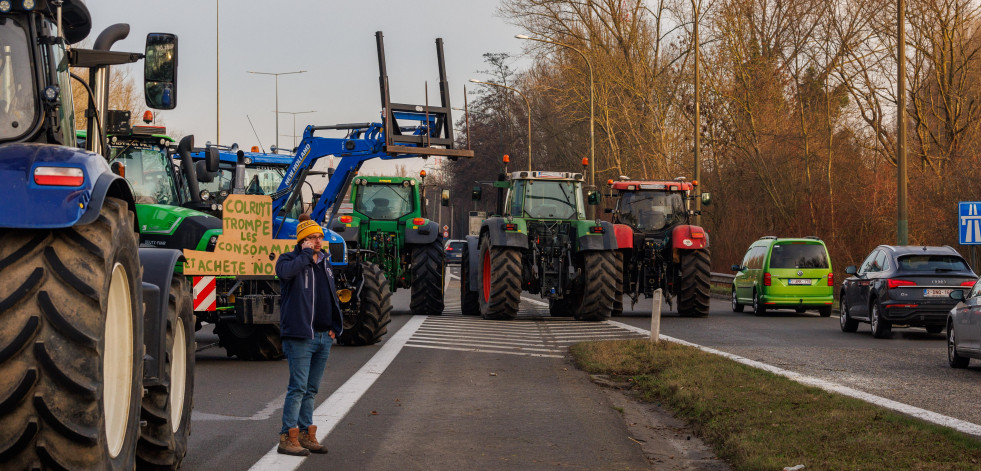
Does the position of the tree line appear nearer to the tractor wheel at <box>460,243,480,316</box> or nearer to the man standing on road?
the tractor wheel at <box>460,243,480,316</box>

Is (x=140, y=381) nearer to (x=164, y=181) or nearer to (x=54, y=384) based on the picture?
(x=54, y=384)

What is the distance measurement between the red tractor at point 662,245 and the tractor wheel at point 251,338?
10940 mm

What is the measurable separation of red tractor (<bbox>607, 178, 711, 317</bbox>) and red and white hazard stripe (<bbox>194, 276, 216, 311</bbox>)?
1204 centimetres

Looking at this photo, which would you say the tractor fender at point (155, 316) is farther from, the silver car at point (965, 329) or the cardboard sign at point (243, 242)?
the silver car at point (965, 329)

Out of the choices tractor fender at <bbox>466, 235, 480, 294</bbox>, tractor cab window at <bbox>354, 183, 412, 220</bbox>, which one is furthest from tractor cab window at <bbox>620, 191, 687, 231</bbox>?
tractor cab window at <bbox>354, 183, 412, 220</bbox>

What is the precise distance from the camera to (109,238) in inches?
206


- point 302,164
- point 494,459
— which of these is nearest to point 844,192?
point 302,164

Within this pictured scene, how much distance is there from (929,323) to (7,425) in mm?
18100

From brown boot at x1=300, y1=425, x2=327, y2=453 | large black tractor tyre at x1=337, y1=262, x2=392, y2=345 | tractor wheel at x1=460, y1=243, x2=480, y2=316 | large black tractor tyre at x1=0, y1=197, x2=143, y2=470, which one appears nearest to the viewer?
large black tractor tyre at x1=0, y1=197, x2=143, y2=470

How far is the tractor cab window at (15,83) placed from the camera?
6055 mm

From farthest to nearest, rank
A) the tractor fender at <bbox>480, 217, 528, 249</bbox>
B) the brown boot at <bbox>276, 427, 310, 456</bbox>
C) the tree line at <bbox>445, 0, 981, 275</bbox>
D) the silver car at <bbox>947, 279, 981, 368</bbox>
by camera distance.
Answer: the tree line at <bbox>445, 0, 981, 275</bbox>
the tractor fender at <bbox>480, 217, 528, 249</bbox>
the silver car at <bbox>947, 279, 981, 368</bbox>
the brown boot at <bbox>276, 427, 310, 456</bbox>

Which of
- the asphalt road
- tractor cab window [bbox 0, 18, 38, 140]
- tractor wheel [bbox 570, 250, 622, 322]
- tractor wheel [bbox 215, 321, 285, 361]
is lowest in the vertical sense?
the asphalt road

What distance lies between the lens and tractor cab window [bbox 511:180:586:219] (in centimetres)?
2578

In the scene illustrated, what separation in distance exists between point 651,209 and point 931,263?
888 cm
